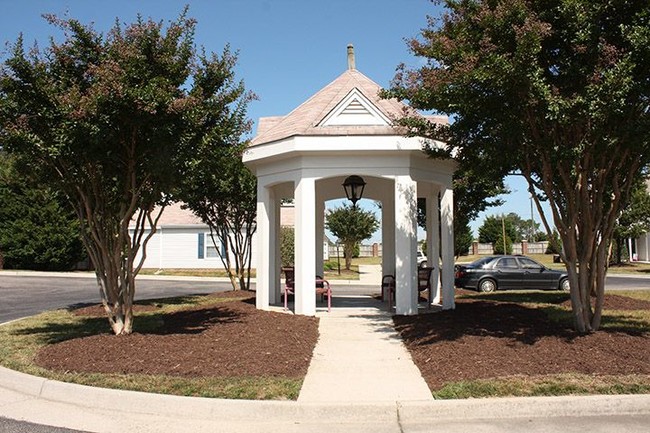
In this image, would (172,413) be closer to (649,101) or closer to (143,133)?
(143,133)

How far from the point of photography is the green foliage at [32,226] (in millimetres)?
30531

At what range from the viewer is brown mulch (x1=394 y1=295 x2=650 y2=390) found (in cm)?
652

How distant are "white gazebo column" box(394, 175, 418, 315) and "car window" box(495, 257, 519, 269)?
9980 mm

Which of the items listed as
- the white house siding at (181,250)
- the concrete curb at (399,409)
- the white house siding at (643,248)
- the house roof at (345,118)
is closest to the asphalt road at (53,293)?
the white house siding at (181,250)

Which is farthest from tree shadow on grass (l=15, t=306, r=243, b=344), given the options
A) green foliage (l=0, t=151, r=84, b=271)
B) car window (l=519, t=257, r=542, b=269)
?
green foliage (l=0, t=151, r=84, b=271)

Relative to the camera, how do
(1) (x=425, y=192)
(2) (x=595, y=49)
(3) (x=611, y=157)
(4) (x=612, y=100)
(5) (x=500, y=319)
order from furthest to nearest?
(1) (x=425, y=192)
(5) (x=500, y=319)
(3) (x=611, y=157)
(2) (x=595, y=49)
(4) (x=612, y=100)

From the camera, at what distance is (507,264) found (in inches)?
798

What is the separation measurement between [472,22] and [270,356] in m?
5.81

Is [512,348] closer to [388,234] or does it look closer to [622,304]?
[622,304]

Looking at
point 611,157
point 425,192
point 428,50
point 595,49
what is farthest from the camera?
point 425,192

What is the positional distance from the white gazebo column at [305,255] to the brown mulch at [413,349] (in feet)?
3.18

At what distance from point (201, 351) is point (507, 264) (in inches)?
600

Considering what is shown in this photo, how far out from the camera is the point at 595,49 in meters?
7.35

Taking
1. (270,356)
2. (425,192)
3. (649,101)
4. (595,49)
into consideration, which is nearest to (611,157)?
(649,101)
